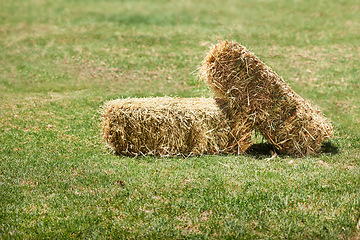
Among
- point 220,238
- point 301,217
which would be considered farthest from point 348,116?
point 220,238

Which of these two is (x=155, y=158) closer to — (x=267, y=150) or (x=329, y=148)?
(x=267, y=150)

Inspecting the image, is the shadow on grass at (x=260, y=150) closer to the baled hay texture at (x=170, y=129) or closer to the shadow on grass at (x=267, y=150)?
the shadow on grass at (x=267, y=150)

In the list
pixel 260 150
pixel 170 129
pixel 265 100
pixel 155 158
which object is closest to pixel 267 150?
pixel 260 150

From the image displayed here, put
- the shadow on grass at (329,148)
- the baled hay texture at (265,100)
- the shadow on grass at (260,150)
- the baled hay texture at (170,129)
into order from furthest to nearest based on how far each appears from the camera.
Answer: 1. the shadow on grass at (329,148)
2. the shadow on grass at (260,150)
3. the baled hay texture at (265,100)
4. the baled hay texture at (170,129)

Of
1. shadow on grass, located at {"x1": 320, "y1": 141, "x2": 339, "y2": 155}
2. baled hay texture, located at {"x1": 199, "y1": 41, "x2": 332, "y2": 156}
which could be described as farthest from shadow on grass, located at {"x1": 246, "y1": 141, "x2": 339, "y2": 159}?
baled hay texture, located at {"x1": 199, "y1": 41, "x2": 332, "y2": 156}

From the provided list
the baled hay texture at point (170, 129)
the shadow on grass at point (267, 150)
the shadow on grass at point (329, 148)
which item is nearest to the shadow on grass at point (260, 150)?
the shadow on grass at point (267, 150)

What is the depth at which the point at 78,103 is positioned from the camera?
13.8 metres

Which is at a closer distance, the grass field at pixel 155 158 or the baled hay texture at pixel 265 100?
the grass field at pixel 155 158

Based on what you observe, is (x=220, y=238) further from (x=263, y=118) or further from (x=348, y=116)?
(x=348, y=116)

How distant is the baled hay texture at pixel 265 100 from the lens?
30.6 feet

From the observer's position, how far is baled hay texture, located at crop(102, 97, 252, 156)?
9188 mm

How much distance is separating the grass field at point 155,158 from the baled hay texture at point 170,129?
0.40m

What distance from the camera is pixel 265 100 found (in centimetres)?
938

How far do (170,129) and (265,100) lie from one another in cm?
234
